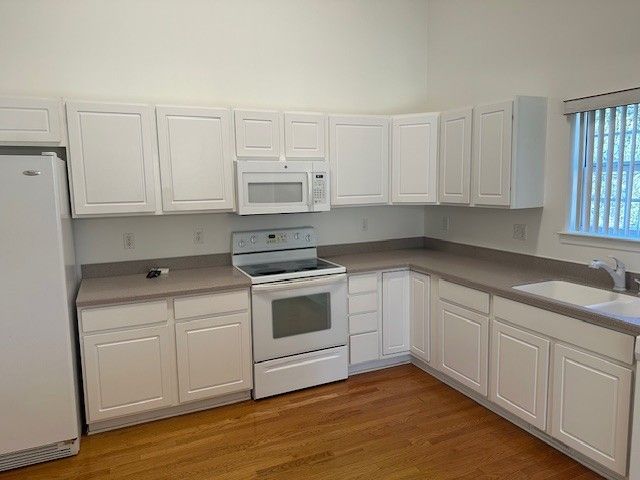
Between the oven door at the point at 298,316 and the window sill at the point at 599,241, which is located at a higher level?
the window sill at the point at 599,241

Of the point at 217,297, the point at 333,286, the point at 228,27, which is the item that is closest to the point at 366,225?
the point at 333,286

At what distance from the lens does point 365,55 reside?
384cm

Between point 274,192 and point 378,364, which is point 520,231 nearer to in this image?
point 378,364

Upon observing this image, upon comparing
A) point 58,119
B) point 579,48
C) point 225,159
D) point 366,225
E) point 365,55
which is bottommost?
point 366,225

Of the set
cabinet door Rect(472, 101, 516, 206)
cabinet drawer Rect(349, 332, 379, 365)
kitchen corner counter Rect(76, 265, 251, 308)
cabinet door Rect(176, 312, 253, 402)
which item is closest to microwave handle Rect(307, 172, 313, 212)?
kitchen corner counter Rect(76, 265, 251, 308)

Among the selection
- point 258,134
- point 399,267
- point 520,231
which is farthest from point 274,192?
point 520,231

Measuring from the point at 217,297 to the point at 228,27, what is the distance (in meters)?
2.01

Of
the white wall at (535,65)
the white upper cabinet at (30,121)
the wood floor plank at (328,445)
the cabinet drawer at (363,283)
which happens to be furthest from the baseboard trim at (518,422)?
the white upper cabinet at (30,121)

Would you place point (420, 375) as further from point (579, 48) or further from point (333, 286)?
point (579, 48)

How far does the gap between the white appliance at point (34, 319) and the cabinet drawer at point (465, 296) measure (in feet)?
7.77

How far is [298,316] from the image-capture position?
10.3ft

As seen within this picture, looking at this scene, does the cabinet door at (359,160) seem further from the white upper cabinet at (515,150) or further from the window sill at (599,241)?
the window sill at (599,241)

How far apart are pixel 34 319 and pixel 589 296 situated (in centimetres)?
312

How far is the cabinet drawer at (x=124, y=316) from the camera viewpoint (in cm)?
260
